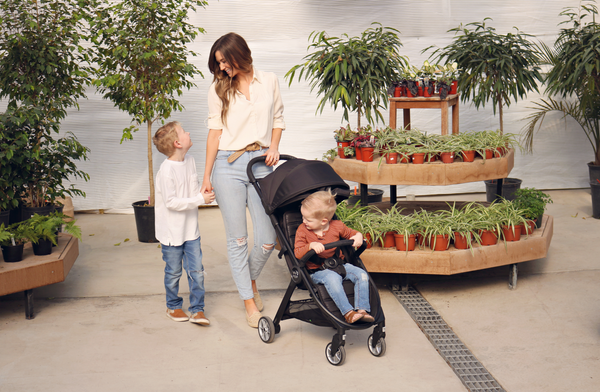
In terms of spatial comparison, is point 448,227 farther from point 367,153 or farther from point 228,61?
point 228,61

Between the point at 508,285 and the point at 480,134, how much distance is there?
112 cm

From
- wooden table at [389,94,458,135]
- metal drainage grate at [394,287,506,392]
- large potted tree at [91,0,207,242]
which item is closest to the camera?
metal drainage grate at [394,287,506,392]

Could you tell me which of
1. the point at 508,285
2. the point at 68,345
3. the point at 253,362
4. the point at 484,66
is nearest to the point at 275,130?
the point at 253,362

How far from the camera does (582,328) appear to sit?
330 cm

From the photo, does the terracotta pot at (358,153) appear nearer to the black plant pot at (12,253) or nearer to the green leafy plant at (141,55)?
the green leafy plant at (141,55)

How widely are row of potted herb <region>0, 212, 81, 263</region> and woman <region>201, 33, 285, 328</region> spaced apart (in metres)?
1.09

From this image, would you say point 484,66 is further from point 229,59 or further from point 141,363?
point 141,363

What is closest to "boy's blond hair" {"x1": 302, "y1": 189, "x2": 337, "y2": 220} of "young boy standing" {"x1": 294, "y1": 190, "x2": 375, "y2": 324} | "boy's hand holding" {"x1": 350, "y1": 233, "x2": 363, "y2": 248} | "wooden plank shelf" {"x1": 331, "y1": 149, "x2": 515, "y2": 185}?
"young boy standing" {"x1": 294, "y1": 190, "x2": 375, "y2": 324}

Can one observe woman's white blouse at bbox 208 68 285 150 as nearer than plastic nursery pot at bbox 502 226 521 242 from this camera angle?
Yes

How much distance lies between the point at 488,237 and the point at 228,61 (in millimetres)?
2003

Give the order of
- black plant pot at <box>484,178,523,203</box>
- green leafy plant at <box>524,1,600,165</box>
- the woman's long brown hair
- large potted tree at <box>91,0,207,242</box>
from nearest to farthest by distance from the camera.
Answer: the woman's long brown hair, large potted tree at <box>91,0,207,242</box>, green leafy plant at <box>524,1,600,165</box>, black plant pot at <box>484,178,523,203</box>

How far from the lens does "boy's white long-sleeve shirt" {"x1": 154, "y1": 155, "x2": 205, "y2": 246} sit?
10.8 ft

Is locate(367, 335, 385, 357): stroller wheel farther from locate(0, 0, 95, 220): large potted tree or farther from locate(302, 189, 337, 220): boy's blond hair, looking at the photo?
locate(0, 0, 95, 220): large potted tree

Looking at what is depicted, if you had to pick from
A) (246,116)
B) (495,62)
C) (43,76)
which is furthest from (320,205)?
(43,76)
